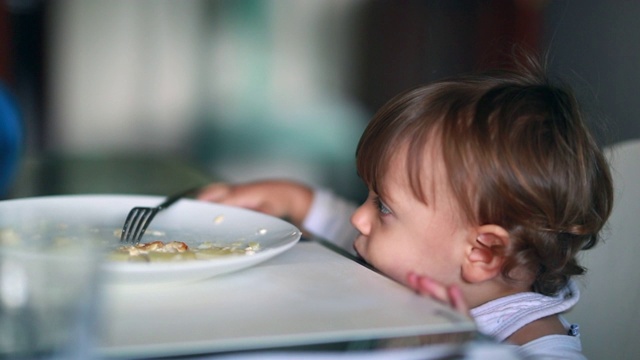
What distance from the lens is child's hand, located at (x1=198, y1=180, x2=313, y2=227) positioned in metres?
1.46

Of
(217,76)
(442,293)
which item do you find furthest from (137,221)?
(217,76)

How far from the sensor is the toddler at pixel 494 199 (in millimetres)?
1037

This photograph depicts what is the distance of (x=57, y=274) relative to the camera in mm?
481

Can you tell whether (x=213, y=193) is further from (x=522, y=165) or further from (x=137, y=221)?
(x=522, y=165)

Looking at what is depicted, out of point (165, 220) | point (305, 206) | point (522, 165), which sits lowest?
point (305, 206)

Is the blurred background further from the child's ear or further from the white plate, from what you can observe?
the child's ear

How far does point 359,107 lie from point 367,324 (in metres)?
3.70

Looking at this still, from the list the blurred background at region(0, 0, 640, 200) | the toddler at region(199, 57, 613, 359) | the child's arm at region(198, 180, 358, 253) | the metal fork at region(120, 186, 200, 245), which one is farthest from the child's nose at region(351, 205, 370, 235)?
the blurred background at region(0, 0, 640, 200)

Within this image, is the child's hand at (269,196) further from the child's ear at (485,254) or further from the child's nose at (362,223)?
the child's ear at (485,254)

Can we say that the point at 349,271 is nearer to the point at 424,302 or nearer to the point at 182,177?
the point at 424,302

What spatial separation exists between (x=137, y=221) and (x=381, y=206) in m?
0.37

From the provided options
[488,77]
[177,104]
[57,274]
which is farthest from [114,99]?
[57,274]

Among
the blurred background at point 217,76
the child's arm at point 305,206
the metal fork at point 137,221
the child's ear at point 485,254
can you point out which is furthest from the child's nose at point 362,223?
the blurred background at point 217,76

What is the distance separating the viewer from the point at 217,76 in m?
4.31
